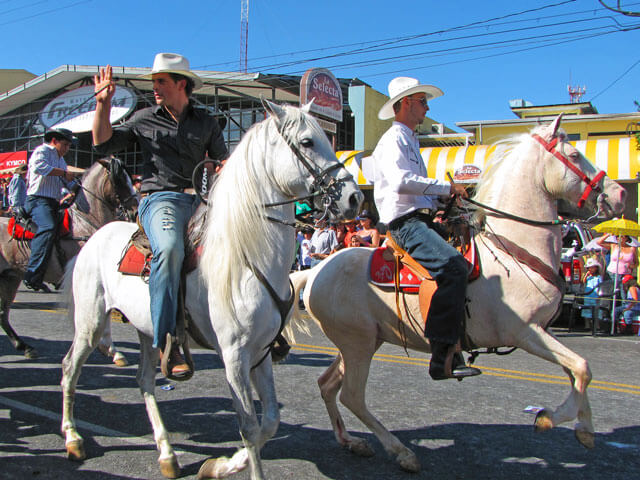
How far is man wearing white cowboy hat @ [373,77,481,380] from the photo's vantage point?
12.9ft

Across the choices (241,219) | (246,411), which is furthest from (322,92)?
(246,411)

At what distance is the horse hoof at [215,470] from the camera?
346cm

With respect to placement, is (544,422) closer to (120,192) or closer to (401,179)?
(401,179)

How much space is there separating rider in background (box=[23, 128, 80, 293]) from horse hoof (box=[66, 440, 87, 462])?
4265 mm

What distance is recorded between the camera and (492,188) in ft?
14.6

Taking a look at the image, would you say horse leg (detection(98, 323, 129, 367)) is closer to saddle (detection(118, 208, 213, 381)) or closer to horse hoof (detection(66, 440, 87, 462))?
horse hoof (detection(66, 440, 87, 462))

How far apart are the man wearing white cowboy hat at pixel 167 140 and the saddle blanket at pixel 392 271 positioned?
1.46m

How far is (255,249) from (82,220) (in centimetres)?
540

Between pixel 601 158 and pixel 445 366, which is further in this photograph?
pixel 601 158

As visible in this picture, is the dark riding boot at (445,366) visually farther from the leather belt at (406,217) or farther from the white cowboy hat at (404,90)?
the white cowboy hat at (404,90)

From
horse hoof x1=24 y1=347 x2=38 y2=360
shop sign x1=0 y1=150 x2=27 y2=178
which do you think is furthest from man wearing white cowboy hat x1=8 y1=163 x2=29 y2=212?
shop sign x1=0 y1=150 x2=27 y2=178

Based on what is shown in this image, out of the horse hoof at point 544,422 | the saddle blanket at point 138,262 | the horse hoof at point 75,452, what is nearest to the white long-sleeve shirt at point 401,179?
the saddle blanket at point 138,262

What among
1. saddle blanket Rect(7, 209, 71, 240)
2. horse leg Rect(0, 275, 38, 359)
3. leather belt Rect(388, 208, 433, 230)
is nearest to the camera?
leather belt Rect(388, 208, 433, 230)

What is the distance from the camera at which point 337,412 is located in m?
4.46
